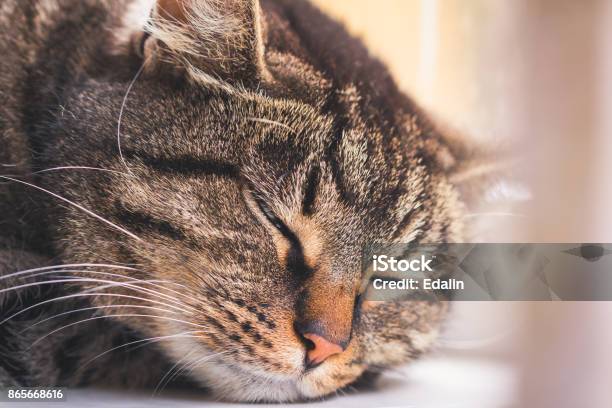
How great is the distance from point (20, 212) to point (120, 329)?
22cm

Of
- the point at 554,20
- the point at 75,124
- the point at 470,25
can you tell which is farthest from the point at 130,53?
the point at 554,20

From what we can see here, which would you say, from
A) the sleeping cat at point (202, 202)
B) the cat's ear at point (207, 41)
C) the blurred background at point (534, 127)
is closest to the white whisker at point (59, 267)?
the sleeping cat at point (202, 202)

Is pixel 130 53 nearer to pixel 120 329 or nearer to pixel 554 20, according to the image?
pixel 120 329

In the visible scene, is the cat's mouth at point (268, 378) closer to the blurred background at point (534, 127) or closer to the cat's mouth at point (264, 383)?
the cat's mouth at point (264, 383)

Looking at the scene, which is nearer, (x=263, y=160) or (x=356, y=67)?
(x=263, y=160)

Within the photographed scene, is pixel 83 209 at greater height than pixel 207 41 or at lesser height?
lesser

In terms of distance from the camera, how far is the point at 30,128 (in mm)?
917

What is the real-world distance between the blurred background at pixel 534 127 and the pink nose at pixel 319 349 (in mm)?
189

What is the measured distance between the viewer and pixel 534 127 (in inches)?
38.7

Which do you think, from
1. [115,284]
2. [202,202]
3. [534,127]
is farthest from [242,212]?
[534,127]

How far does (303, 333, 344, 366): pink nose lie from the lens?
2.76 ft

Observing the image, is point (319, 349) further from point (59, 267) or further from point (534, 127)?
point (534, 127)

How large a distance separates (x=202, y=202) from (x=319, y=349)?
251 millimetres

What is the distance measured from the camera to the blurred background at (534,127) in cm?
97
